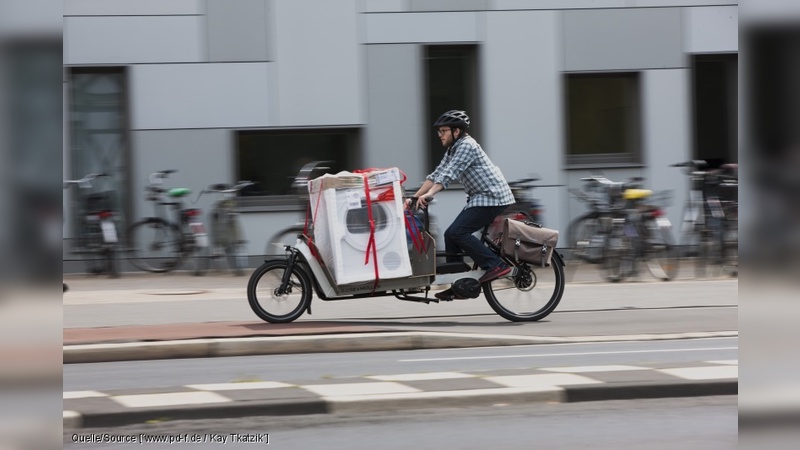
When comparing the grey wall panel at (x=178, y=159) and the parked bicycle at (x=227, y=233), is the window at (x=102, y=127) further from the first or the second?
the parked bicycle at (x=227, y=233)

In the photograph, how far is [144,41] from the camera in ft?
49.0

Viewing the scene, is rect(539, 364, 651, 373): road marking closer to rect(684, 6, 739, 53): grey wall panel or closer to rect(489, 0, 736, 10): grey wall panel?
rect(489, 0, 736, 10): grey wall panel

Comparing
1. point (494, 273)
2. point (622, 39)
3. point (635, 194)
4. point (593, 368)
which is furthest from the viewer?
point (622, 39)

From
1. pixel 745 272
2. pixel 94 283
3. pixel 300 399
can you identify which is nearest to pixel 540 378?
pixel 300 399

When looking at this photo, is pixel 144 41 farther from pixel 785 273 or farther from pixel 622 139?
pixel 785 273

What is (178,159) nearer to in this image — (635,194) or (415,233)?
(635,194)

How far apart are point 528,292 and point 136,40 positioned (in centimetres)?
756

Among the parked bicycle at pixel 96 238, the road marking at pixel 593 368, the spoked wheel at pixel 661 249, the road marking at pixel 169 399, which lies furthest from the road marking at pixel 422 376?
the parked bicycle at pixel 96 238

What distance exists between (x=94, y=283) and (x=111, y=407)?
825cm

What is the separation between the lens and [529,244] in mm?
9562

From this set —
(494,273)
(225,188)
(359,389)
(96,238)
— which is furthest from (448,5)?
(359,389)

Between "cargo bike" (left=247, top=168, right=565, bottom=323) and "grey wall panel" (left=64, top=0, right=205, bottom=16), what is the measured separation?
249 inches

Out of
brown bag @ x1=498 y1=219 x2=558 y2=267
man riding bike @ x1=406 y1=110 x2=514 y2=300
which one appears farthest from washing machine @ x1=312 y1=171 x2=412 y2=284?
brown bag @ x1=498 y1=219 x2=558 y2=267

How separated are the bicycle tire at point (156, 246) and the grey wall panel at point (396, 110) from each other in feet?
9.46
